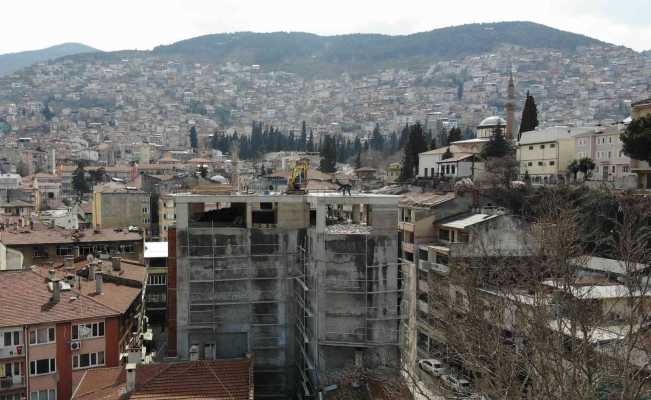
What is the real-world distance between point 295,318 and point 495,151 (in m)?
38.3

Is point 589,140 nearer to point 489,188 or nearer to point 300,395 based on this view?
point 489,188

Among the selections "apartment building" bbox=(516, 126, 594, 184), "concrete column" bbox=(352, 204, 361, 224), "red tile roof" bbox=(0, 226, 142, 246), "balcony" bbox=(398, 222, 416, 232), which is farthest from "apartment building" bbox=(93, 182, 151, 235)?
"concrete column" bbox=(352, 204, 361, 224)

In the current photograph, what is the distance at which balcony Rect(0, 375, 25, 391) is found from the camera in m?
22.9

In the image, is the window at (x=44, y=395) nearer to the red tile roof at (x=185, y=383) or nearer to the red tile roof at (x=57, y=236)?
the red tile roof at (x=185, y=383)

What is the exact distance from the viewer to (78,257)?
Answer: 36.4 metres

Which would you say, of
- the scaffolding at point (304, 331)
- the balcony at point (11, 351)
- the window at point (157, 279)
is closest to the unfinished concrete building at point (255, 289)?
the scaffolding at point (304, 331)

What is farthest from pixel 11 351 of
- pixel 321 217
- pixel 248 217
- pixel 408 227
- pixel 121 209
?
pixel 121 209

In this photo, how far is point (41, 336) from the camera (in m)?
23.6

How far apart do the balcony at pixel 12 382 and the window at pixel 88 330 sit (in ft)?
7.34

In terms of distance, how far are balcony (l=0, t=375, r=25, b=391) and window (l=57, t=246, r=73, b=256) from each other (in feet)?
49.0

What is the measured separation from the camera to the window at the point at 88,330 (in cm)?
2419

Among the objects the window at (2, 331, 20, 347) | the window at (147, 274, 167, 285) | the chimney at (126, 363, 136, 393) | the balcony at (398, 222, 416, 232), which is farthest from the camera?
the window at (147, 274, 167, 285)

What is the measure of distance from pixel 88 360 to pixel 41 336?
6.58ft

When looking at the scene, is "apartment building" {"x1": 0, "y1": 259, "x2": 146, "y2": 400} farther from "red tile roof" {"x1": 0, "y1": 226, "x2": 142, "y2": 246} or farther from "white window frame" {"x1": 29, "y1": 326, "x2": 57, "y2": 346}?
"red tile roof" {"x1": 0, "y1": 226, "x2": 142, "y2": 246}
